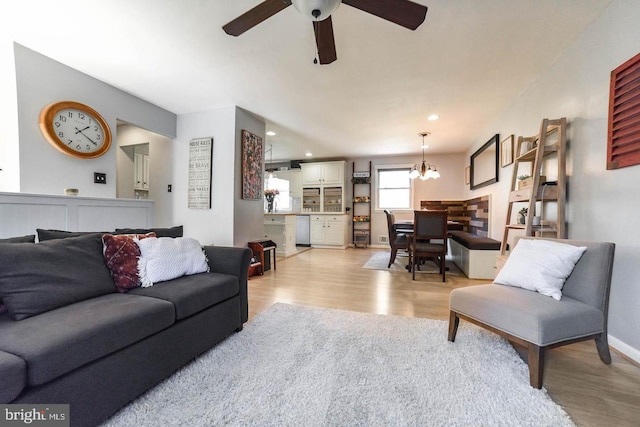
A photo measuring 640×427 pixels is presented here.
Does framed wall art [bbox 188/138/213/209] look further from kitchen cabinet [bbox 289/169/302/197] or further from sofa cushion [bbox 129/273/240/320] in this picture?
kitchen cabinet [bbox 289/169/302/197]

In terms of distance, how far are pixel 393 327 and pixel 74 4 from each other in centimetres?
341

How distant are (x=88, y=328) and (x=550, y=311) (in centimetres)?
228

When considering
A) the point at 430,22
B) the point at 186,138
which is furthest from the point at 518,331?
the point at 186,138

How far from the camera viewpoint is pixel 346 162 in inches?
274

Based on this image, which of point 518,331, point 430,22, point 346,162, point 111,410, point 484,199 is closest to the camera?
point 111,410

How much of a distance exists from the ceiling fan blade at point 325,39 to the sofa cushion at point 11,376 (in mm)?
2035

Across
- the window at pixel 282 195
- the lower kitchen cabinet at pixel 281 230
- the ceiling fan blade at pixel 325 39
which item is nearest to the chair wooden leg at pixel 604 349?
the ceiling fan blade at pixel 325 39

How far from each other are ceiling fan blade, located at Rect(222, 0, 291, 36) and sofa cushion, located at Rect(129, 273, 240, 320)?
167 centimetres

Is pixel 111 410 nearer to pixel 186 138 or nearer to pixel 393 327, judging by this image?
pixel 393 327

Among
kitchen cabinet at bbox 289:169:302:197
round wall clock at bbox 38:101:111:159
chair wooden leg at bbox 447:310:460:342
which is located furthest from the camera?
kitchen cabinet at bbox 289:169:302:197

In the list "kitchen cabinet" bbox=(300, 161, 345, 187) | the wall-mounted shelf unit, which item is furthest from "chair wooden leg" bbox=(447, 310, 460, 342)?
"kitchen cabinet" bbox=(300, 161, 345, 187)

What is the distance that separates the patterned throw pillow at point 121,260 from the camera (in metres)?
1.61

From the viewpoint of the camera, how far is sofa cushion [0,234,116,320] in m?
1.18

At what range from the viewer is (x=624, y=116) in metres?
1.63
